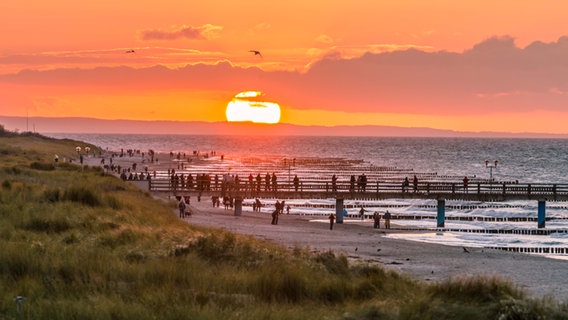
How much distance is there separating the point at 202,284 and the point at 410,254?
19.0 metres

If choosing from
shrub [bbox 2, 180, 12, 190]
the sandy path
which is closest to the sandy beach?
the sandy path

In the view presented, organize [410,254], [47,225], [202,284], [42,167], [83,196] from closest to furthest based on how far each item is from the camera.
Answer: [202,284], [47,225], [83,196], [410,254], [42,167]

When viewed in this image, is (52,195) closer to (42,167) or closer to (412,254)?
(412,254)

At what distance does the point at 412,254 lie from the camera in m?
34.2

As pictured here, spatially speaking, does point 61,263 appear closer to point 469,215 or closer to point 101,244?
point 101,244

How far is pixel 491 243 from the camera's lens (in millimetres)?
40781

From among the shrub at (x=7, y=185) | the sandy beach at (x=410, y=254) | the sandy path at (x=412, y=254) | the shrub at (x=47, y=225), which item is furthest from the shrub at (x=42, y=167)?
the shrub at (x=47, y=225)

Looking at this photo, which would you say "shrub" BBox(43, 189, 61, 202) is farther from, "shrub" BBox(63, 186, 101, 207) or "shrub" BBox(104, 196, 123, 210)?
"shrub" BBox(104, 196, 123, 210)

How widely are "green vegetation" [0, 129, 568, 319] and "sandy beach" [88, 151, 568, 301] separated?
18.2ft

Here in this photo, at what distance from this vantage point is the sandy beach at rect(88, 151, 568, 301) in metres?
27.7

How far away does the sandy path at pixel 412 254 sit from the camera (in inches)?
1097

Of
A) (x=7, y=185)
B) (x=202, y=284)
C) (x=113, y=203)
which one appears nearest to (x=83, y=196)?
(x=113, y=203)

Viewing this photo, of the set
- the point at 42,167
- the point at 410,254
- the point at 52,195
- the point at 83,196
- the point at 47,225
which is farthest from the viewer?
the point at 42,167

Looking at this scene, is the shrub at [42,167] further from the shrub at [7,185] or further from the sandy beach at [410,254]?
the shrub at [7,185]
